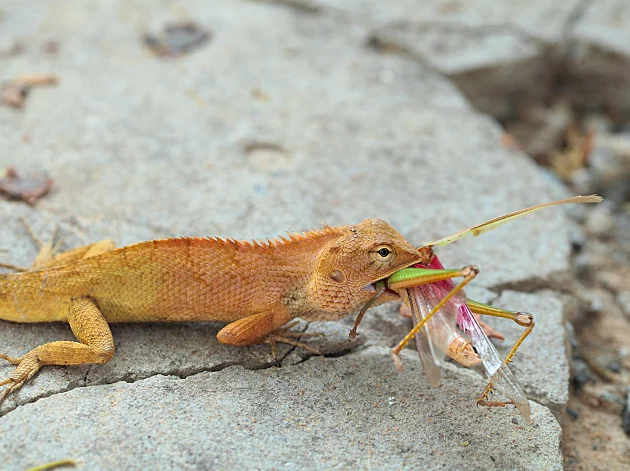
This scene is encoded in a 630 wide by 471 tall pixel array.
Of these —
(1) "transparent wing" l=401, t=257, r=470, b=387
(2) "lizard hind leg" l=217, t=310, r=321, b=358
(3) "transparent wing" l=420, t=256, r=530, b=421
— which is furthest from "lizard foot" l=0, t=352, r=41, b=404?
(3) "transparent wing" l=420, t=256, r=530, b=421

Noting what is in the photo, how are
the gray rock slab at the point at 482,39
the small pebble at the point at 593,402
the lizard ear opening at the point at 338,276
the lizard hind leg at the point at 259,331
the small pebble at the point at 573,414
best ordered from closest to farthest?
the lizard ear opening at the point at 338,276 → the lizard hind leg at the point at 259,331 → the small pebble at the point at 573,414 → the small pebble at the point at 593,402 → the gray rock slab at the point at 482,39

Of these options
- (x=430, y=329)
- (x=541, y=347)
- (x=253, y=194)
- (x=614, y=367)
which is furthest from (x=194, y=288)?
(x=614, y=367)

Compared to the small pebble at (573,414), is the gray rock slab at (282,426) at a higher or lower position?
higher

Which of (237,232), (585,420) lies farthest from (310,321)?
(585,420)

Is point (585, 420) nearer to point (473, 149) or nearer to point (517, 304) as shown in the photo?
point (517, 304)

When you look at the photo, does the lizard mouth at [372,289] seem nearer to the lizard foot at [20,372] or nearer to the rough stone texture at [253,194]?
the rough stone texture at [253,194]

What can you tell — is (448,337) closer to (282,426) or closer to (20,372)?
(282,426)

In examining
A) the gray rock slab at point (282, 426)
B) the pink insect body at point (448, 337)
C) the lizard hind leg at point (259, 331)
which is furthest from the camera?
the lizard hind leg at point (259, 331)

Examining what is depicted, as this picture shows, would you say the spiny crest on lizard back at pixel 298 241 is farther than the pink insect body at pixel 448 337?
Yes

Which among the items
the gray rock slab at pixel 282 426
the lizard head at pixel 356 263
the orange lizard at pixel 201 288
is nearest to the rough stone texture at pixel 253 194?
the gray rock slab at pixel 282 426
